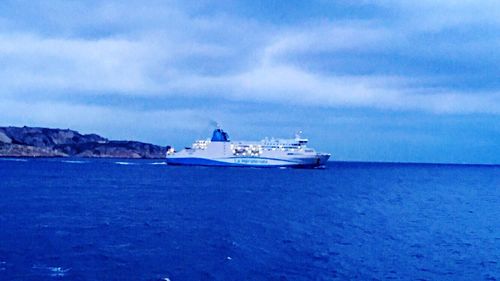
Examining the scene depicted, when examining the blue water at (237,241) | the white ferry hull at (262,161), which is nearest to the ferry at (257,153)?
the white ferry hull at (262,161)

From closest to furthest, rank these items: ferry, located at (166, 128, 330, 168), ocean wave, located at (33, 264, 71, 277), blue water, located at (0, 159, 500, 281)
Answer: ocean wave, located at (33, 264, 71, 277) → blue water, located at (0, 159, 500, 281) → ferry, located at (166, 128, 330, 168)

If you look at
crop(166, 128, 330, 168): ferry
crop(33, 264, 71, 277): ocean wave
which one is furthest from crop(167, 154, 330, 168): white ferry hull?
crop(33, 264, 71, 277): ocean wave

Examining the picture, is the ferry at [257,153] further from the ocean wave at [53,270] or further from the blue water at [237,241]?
the ocean wave at [53,270]

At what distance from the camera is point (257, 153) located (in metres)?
138

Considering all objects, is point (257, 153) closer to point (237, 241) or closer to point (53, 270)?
point (237, 241)

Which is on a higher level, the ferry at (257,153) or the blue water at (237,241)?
A: the ferry at (257,153)

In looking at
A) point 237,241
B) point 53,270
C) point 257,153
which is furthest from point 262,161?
point 53,270

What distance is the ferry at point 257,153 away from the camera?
13638 centimetres

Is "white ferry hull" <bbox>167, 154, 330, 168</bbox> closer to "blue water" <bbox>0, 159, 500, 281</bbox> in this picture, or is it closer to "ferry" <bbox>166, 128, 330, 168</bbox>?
"ferry" <bbox>166, 128, 330, 168</bbox>

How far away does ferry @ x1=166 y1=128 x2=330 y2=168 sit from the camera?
136m

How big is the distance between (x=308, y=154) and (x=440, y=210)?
80.7 metres

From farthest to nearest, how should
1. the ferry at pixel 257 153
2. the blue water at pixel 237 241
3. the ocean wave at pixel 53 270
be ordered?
the ferry at pixel 257 153 < the blue water at pixel 237 241 < the ocean wave at pixel 53 270

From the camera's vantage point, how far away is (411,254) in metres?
30.1

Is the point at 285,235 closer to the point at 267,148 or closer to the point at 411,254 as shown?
the point at 411,254
